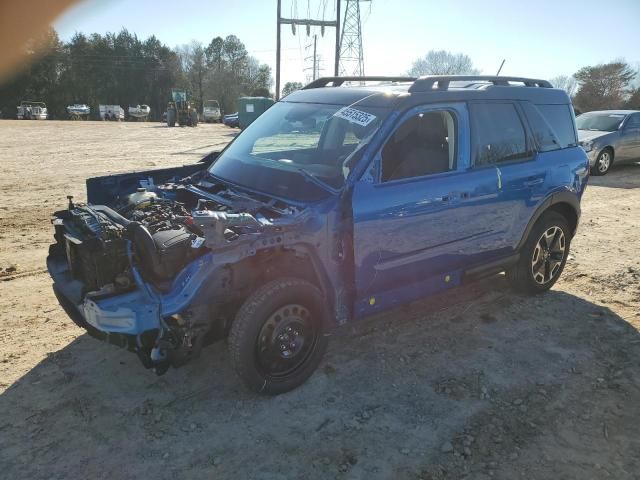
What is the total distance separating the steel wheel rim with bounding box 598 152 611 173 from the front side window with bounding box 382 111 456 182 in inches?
420

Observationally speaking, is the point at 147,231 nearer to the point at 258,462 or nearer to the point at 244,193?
the point at 244,193

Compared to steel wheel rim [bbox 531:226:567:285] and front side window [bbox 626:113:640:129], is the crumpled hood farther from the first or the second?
steel wheel rim [bbox 531:226:567:285]

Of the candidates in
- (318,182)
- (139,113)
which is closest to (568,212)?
(318,182)

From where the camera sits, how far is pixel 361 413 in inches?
129

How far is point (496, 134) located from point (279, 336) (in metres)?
2.63

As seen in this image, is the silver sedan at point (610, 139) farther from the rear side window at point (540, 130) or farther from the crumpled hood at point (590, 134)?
the rear side window at point (540, 130)

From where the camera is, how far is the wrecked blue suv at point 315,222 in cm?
298

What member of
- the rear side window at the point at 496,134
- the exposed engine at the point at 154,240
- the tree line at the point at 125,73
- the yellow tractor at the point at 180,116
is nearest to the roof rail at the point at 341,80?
the rear side window at the point at 496,134

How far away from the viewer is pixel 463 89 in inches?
165

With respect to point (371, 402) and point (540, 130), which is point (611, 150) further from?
point (371, 402)

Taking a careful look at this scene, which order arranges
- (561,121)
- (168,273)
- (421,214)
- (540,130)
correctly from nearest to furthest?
(168,273) < (421,214) < (540,130) < (561,121)

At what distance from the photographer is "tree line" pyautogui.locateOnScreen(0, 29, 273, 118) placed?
178 ft

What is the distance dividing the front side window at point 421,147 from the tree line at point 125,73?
5156cm

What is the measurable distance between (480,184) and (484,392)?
1680mm
